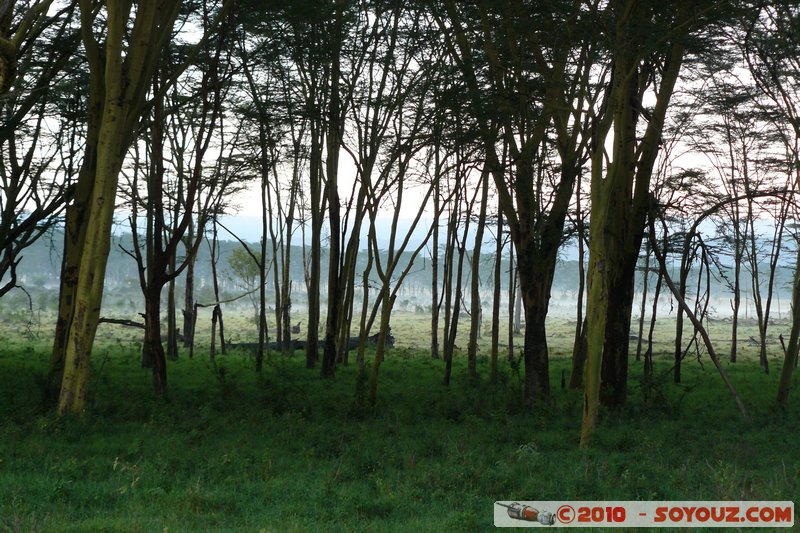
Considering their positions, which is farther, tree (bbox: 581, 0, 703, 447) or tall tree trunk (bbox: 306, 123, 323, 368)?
tall tree trunk (bbox: 306, 123, 323, 368)

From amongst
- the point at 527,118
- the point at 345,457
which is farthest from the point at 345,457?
the point at 527,118

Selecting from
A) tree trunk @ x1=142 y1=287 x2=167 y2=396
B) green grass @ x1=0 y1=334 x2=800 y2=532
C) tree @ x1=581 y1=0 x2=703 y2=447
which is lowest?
green grass @ x1=0 y1=334 x2=800 y2=532

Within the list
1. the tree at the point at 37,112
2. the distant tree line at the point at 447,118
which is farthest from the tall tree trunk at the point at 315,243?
the tree at the point at 37,112

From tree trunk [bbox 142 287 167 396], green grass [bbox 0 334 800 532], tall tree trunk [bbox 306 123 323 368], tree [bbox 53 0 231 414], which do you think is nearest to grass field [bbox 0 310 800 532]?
green grass [bbox 0 334 800 532]

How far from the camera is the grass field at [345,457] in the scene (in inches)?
208

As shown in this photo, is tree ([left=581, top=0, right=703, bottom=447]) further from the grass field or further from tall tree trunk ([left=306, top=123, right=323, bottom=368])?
tall tree trunk ([left=306, top=123, right=323, bottom=368])

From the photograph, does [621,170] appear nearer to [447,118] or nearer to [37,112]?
[447,118]

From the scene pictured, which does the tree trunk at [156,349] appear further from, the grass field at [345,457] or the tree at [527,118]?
the tree at [527,118]

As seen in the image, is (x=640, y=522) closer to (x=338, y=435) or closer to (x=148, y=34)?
(x=338, y=435)

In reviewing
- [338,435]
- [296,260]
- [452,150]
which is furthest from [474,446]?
[296,260]

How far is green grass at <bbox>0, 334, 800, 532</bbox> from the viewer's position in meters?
5.29

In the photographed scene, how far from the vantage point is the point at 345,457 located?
24.1 feet

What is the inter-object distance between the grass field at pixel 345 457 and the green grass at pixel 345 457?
0.9 inches

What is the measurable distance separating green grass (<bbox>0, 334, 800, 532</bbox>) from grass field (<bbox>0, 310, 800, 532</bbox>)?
0.08 ft
